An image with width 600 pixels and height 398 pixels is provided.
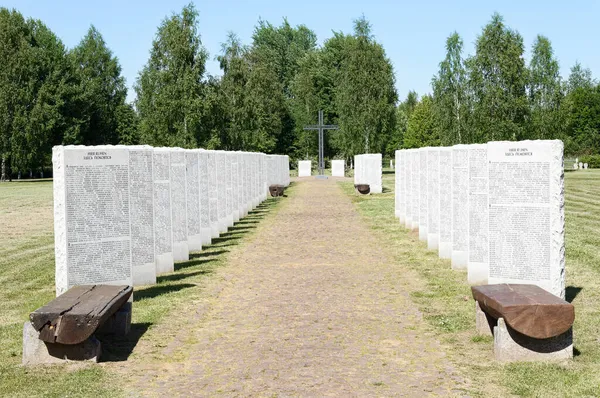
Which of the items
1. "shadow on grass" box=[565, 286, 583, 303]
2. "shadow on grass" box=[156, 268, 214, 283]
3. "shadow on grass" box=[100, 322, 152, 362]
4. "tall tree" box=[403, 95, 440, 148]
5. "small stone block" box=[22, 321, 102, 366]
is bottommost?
"shadow on grass" box=[156, 268, 214, 283]

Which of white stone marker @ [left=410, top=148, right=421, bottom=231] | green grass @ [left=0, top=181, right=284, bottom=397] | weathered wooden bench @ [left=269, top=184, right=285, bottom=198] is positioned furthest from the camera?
weathered wooden bench @ [left=269, top=184, right=285, bottom=198]

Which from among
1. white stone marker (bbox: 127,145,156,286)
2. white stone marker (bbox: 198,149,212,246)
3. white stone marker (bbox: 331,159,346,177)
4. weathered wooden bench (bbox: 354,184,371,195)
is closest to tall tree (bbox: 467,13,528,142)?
white stone marker (bbox: 331,159,346,177)

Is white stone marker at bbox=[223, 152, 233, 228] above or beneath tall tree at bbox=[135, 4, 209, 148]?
beneath

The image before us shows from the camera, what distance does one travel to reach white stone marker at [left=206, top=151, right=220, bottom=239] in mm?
17609

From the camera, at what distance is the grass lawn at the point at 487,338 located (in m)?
6.19

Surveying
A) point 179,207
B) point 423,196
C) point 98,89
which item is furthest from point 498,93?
point 179,207

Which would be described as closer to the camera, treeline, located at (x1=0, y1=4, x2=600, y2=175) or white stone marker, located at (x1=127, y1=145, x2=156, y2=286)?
white stone marker, located at (x1=127, y1=145, x2=156, y2=286)

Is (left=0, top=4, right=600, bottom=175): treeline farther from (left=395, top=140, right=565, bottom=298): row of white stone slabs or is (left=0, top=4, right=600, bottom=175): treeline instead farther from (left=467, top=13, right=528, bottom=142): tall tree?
(left=395, top=140, right=565, bottom=298): row of white stone slabs

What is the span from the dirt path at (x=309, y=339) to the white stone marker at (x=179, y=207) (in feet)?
3.52

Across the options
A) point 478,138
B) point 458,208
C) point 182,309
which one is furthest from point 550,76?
point 182,309

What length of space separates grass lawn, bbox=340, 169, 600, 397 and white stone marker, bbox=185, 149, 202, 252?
4.03m

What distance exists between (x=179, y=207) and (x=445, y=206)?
485cm

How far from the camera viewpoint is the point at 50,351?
7016mm

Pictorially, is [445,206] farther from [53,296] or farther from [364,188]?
[364,188]
